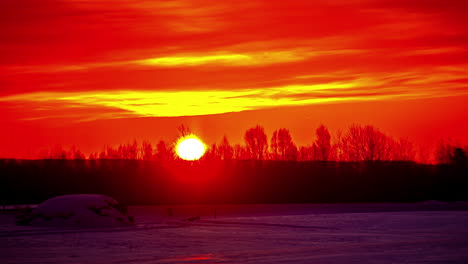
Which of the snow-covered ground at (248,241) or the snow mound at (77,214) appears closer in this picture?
the snow-covered ground at (248,241)

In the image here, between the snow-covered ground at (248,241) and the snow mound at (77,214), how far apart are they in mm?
615

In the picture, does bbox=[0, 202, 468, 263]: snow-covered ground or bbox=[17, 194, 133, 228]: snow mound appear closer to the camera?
bbox=[0, 202, 468, 263]: snow-covered ground

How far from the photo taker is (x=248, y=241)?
628 inches

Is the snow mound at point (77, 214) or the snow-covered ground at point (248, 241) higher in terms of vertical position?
the snow mound at point (77, 214)

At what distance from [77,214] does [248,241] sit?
6542 mm

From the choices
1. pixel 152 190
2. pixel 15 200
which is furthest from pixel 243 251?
pixel 152 190

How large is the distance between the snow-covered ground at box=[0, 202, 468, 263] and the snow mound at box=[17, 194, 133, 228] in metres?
0.62

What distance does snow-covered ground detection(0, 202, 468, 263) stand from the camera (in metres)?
12.6

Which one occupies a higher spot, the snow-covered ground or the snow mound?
the snow mound

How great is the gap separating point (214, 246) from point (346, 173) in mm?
42863

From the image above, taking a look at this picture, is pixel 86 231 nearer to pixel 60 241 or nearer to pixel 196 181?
pixel 60 241

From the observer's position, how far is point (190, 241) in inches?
630

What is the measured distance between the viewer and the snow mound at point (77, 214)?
20219mm

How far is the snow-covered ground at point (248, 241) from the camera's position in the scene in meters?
12.6
